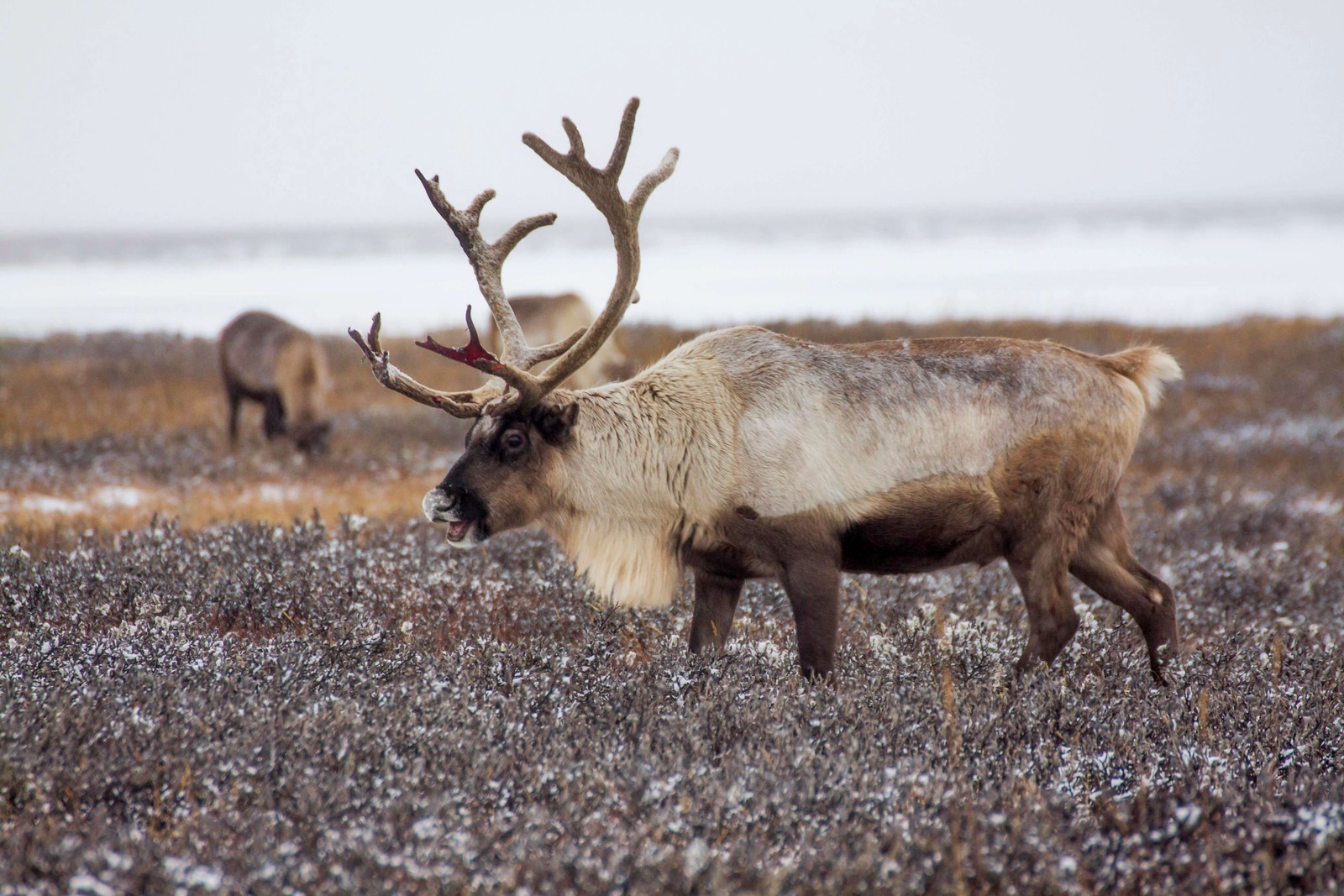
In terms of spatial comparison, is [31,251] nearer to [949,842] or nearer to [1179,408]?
[1179,408]

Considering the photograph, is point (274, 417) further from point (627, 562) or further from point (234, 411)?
point (627, 562)

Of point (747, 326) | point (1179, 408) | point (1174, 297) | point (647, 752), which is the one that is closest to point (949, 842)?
point (647, 752)

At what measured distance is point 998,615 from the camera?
205 inches

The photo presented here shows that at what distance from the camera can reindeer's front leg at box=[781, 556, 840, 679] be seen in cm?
398

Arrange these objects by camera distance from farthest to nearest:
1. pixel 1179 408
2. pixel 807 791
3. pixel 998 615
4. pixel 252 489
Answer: pixel 1179 408 → pixel 252 489 → pixel 998 615 → pixel 807 791

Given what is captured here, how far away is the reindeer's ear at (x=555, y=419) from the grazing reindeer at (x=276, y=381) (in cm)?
702

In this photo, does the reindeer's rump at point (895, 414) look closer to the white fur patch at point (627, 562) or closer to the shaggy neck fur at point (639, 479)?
the shaggy neck fur at point (639, 479)

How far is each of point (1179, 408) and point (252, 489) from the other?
9.94 m

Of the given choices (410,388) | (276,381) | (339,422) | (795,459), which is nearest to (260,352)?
(276,381)

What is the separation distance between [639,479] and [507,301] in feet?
2.88

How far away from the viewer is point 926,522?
4.12 meters

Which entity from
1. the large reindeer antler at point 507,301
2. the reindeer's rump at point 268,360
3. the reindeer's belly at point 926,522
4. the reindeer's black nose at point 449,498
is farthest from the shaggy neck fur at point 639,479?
the reindeer's rump at point 268,360

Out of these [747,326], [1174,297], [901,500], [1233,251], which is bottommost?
[901,500]

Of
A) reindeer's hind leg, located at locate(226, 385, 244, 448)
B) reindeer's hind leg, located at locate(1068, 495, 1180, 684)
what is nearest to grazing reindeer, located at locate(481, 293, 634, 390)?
reindeer's hind leg, located at locate(226, 385, 244, 448)
